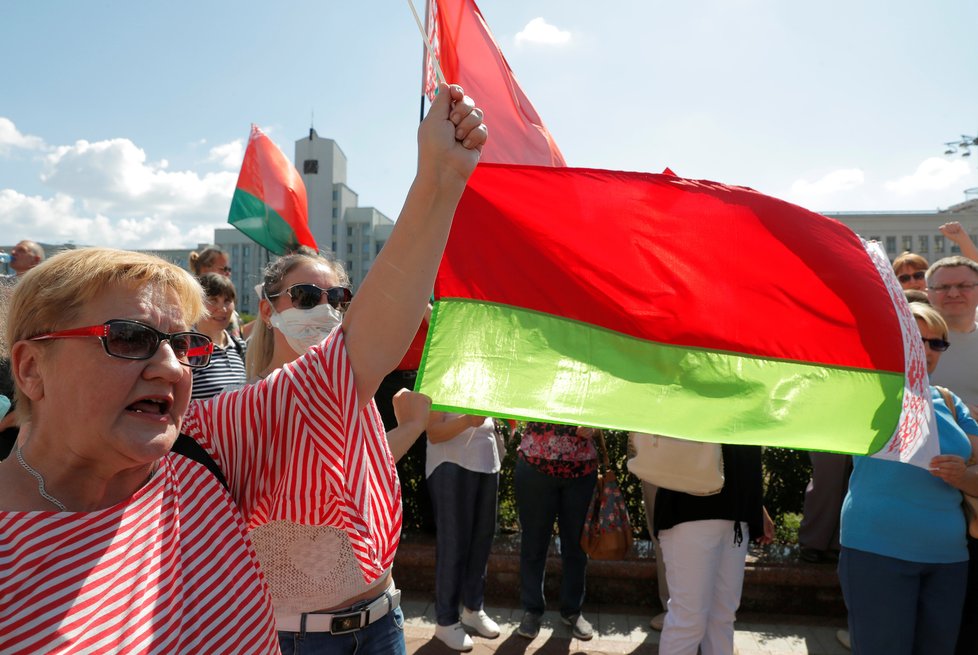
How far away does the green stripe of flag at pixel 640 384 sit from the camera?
2.51 m

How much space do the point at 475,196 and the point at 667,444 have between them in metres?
1.80

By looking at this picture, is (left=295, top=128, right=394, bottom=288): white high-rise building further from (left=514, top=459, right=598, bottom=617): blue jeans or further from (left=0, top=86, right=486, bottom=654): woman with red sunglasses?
(left=0, top=86, right=486, bottom=654): woman with red sunglasses

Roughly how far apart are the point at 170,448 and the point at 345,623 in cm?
99

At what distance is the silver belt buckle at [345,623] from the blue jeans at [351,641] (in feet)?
0.06

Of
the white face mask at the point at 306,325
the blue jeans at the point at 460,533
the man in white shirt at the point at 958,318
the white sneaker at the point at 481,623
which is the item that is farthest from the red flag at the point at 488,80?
the white sneaker at the point at 481,623

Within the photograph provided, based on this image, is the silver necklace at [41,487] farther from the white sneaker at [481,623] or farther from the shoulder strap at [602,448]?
the shoulder strap at [602,448]

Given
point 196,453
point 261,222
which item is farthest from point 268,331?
point 261,222

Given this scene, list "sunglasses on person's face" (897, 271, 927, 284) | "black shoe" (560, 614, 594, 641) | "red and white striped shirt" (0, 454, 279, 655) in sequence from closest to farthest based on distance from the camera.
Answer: "red and white striped shirt" (0, 454, 279, 655) < "black shoe" (560, 614, 594, 641) < "sunglasses on person's face" (897, 271, 927, 284)

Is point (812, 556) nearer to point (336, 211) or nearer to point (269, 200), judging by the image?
point (269, 200)

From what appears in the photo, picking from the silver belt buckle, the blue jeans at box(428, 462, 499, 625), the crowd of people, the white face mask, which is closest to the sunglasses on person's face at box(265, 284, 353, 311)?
the white face mask

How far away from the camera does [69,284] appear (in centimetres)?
143

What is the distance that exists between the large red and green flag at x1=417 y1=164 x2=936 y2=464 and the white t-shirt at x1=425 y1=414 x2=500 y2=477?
224cm

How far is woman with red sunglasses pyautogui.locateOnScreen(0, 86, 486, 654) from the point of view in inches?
51.6

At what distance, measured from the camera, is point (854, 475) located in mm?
3531
